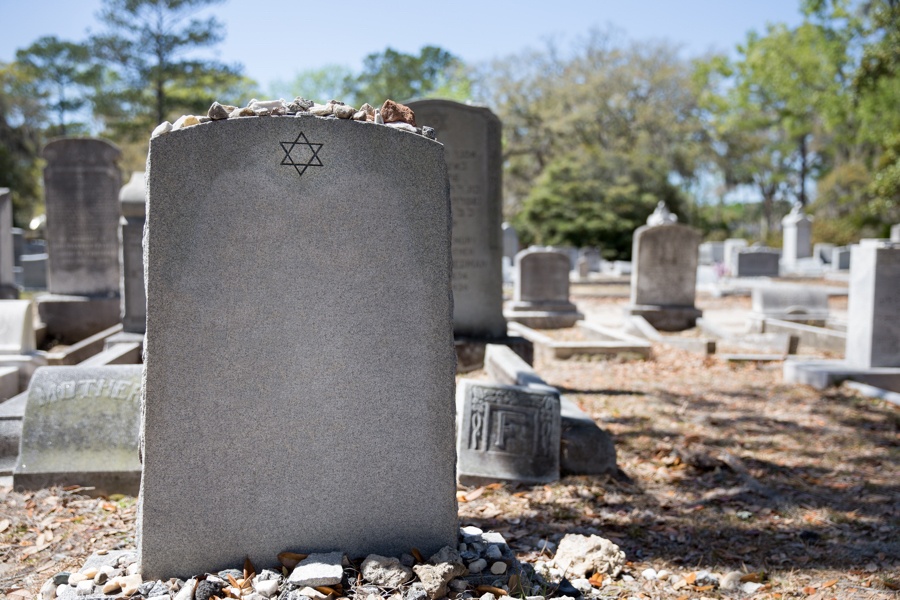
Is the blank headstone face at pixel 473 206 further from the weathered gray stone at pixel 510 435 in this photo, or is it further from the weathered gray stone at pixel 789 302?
the weathered gray stone at pixel 789 302

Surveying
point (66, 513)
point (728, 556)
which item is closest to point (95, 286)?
point (66, 513)

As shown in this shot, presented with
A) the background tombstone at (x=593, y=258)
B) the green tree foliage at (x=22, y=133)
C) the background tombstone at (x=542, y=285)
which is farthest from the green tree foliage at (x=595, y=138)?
the green tree foliage at (x=22, y=133)

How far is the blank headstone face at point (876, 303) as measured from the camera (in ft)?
25.3

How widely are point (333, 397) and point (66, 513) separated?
2.06 m

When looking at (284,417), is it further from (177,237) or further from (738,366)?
(738,366)

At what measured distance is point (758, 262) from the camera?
25.7 meters

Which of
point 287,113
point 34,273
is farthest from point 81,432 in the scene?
point 34,273

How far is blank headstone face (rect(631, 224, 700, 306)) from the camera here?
1356 cm

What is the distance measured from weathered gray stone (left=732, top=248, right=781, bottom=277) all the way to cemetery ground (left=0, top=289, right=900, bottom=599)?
19901 mm

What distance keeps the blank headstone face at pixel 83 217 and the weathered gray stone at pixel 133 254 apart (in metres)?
3.52

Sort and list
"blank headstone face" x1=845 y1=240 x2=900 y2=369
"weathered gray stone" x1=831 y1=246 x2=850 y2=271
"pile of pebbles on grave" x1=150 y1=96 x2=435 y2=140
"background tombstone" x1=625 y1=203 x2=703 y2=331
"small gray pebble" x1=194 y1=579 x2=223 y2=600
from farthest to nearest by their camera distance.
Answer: "weathered gray stone" x1=831 y1=246 x2=850 y2=271 < "background tombstone" x1=625 y1=203 x2=703 y2=331 < "blank headstone face" x1=845 y1=240 x2=900 y2=369 < "pile of pebbles on grave" x1=150 y1=96 x2=435 y2=140 < "small gray pebble" x1=194 y1=579 x2=223 y2=600

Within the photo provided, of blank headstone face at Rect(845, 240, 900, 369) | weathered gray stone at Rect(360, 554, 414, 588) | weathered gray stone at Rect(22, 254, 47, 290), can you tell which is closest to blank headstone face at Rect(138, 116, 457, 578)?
weathered gray stone at Rect(360, 554, 414, 588)

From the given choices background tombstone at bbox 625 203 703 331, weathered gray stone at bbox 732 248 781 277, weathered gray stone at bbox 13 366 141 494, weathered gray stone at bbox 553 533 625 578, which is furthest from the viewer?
weathered gray stone at bbox 732 248 781 277

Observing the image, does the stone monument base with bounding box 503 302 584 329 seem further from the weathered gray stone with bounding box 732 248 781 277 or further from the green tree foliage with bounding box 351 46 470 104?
the green tree foliage with bounding box 351 46 470 104
